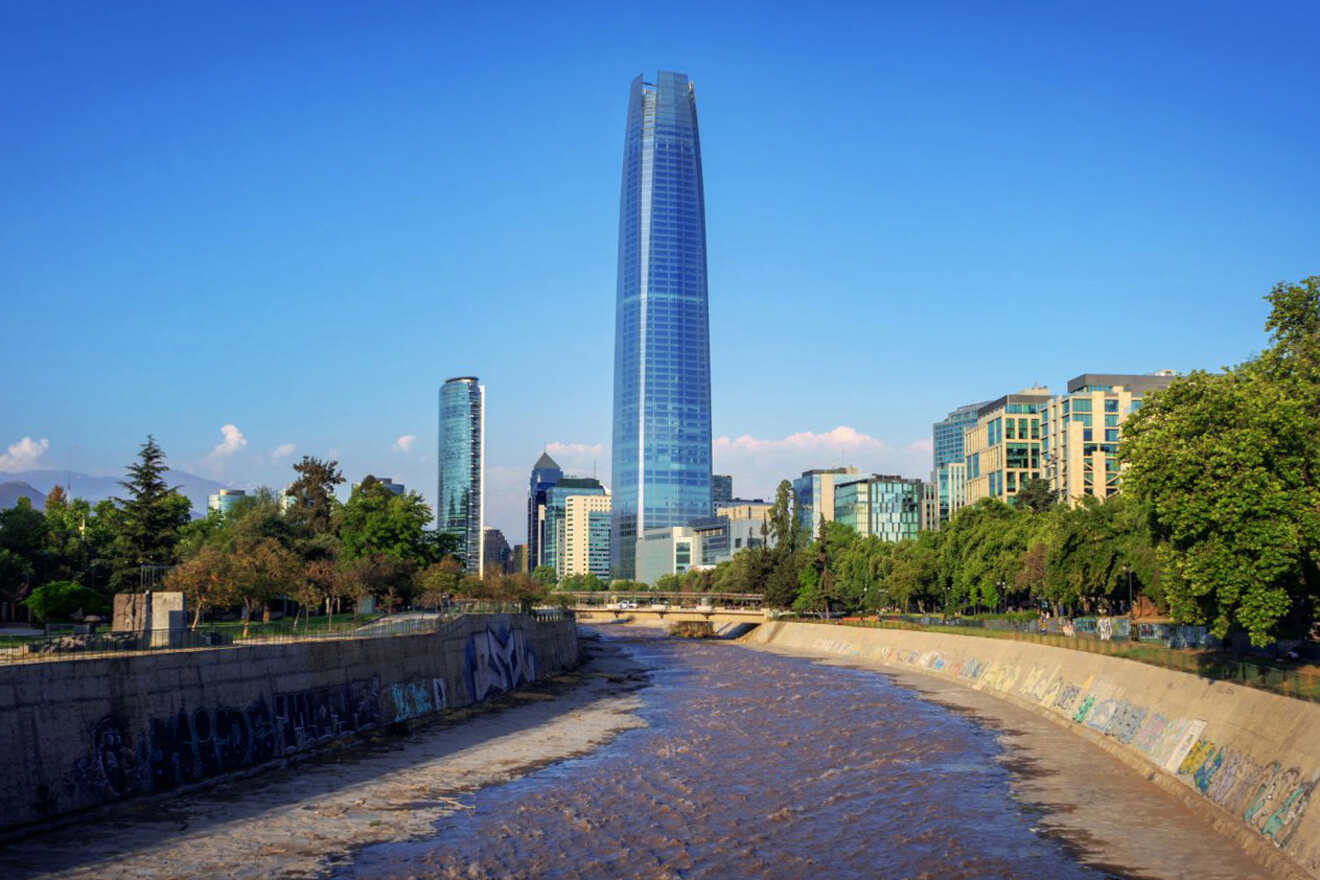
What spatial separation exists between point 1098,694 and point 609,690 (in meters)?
45.1

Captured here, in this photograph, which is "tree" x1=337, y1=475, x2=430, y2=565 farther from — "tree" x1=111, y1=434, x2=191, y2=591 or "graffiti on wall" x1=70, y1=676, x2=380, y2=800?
"graffiti on wall" x1=70, y1=676, x2=380, y2=800

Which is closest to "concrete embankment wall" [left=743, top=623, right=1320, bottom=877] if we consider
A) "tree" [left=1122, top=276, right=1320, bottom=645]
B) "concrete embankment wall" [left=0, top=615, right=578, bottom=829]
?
"tree" [left=1122, top=276, right=1320, bottom=645]

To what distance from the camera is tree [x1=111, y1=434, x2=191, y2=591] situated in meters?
101

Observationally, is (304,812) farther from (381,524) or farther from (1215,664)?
(381,524)

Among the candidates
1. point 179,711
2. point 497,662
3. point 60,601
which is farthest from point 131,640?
point 497,662

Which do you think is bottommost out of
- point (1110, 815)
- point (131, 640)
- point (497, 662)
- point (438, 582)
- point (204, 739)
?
point (497, 662)

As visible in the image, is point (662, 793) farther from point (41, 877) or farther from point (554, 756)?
point (41, 877)

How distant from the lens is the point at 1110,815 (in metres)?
41.0

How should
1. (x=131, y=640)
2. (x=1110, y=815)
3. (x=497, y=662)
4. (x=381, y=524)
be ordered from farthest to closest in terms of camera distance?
(x=381, y=524)
(x=497, y=662)
(x=131, y=640)
(x=1110, y=815)

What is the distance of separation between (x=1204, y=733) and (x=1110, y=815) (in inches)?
220

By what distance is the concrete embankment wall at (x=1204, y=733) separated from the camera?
109 feet

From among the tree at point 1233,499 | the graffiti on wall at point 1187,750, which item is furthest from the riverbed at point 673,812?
the tree at point 1233,499

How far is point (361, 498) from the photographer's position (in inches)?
5797

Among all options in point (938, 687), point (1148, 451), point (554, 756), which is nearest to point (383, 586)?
point (938, 687)
